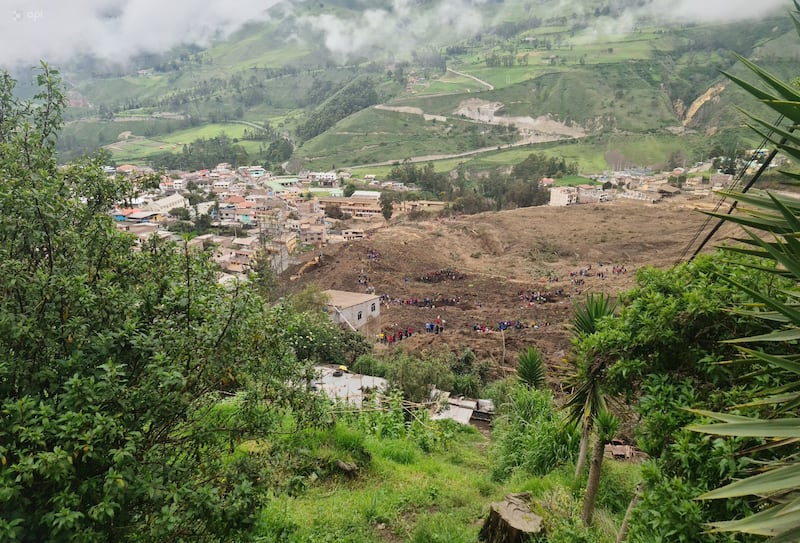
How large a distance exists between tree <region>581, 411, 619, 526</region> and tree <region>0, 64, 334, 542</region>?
8.31ft

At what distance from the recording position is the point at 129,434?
2328 mm

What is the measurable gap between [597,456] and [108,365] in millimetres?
3880

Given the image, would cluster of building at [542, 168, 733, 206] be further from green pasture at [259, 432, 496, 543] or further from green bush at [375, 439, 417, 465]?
green pasture at [259, 432, 496, 543]

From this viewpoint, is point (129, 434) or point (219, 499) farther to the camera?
point (219, 499)

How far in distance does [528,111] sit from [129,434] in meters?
107

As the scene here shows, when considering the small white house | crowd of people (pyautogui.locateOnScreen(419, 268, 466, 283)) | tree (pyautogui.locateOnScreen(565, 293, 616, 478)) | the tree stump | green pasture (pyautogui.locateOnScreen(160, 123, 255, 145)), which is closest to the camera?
tree (pyautogui.locateOnScreen(565, 293, 616, 478))

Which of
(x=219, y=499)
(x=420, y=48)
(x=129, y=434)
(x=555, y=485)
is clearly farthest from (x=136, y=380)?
(x=420, y=48)

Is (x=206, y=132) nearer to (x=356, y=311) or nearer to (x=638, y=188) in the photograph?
(x=638, y=188)

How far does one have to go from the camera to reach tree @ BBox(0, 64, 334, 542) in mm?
2268

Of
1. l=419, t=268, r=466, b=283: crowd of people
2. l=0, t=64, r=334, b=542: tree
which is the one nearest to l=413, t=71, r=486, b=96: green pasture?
l=419, t=268, r=466, b=283: crowd of people

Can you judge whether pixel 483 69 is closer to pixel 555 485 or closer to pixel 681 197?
pixel 681 197

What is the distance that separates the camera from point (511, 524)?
4.34 metres

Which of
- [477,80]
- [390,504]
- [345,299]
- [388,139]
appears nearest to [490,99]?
[477,80]

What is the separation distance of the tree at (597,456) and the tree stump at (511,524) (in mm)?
480
